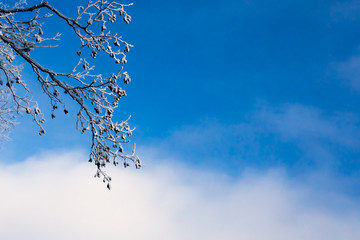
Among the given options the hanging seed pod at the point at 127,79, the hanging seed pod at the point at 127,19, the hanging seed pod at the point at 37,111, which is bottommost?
the hanging seed pod at the point at 37,111

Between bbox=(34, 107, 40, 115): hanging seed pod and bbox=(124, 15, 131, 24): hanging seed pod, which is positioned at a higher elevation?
bbox=(124, 15, 131, 24): hanging seed pod

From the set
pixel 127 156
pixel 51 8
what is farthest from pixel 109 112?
pixel 51 8

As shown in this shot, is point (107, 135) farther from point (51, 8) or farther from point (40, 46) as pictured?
point (51, 8)

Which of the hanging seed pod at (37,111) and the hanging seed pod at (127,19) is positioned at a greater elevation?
the hanging seed pod at (127,19)

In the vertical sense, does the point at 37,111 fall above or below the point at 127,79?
below

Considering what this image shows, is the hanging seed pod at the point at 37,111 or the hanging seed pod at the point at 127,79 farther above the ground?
the hanging seed pod at the point at 127,79

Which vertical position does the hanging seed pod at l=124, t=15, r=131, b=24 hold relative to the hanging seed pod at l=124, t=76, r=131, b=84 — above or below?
above

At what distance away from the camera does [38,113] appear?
716cm

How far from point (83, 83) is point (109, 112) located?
75 centimetres

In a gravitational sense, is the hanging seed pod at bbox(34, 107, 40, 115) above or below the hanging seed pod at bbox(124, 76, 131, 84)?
below

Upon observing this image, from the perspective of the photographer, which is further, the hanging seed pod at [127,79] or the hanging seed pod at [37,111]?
the hanging seed pod at [37,111]

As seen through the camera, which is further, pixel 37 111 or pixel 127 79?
pixel 37 111

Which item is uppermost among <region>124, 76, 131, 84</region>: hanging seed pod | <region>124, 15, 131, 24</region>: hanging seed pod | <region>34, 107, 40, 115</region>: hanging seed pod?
<region>124, 15, 131, 24</region>: hanging seed pod

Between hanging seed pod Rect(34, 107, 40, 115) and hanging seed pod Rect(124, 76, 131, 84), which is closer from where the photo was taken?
hanging seed pod Rect(124, 76, 131, 84)
